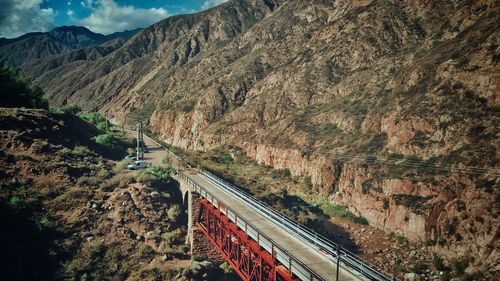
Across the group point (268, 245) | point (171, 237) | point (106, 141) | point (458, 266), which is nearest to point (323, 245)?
point (268, 245)

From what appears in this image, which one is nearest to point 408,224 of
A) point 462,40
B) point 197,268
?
point 197,268

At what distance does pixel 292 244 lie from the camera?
25.1 meters

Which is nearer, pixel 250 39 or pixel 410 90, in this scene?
pixel 410 90

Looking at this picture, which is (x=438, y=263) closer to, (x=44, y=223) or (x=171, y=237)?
(x=171, y=237)

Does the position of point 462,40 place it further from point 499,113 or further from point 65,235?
point 65,235

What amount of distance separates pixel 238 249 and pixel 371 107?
40487 millimetres

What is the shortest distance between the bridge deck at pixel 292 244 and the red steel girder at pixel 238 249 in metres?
1.35

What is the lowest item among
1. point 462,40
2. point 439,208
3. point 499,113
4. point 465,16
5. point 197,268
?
point 197,268

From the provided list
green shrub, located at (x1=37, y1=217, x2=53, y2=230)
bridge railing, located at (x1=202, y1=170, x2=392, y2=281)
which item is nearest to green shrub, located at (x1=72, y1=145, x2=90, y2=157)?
green shrub, located at (x1=37, y1=217, x2=53, y2=230)

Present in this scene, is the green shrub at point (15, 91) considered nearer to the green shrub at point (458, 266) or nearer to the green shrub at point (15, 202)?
the green shrub at point (15, 202)

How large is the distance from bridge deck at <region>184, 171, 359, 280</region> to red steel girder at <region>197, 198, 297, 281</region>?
53.3 inches

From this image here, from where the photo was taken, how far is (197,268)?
32.4 metres

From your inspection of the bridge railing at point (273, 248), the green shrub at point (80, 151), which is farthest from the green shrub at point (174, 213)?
the green shrub at point (80, 151)

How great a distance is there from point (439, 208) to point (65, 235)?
36740 mm
